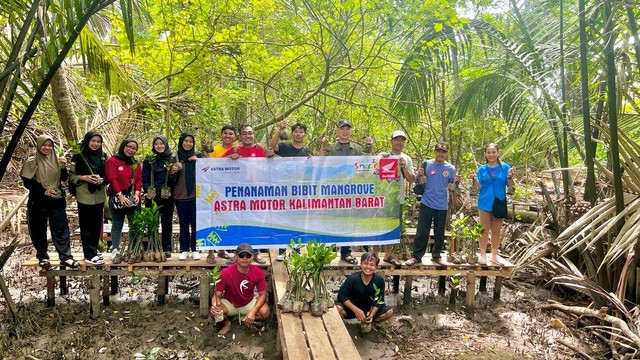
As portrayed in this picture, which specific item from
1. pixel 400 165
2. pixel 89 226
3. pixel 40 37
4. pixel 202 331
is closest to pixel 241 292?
pixel 202 331

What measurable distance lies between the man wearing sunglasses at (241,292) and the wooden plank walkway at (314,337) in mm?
355

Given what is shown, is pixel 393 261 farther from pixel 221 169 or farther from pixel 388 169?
pixel 221 169

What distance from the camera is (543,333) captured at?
5.16 m

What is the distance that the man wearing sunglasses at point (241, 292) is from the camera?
473cm

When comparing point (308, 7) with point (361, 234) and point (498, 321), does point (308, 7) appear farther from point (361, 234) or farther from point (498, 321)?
point (498, 321)

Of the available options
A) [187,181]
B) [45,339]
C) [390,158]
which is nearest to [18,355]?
[45,339]

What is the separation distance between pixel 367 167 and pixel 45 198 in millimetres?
3708

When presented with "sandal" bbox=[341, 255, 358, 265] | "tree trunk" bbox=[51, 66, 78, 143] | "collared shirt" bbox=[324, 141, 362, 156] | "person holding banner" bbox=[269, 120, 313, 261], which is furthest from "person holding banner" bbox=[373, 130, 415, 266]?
"tree trunk" bbox=[51, 66, 78, 143]

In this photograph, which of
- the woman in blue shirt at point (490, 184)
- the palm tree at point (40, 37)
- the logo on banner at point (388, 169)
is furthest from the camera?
the logo on banner at point (388, 169)

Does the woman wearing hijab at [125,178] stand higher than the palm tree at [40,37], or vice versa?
the palm tree at [40,37]

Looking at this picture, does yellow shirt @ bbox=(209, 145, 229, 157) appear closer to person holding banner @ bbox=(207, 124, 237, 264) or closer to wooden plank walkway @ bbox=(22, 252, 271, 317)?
person holding banner @ bbox=(207, 124, 237, 264)

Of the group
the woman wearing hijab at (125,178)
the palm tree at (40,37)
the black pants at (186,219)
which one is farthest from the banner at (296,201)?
the palm tree at (40,37)

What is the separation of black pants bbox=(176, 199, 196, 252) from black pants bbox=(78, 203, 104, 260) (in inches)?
34.8

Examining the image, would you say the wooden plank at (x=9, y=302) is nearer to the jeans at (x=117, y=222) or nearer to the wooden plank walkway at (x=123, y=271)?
the wooden plank walkway at (x=123, y=271)
